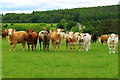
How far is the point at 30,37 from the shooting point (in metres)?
22.9

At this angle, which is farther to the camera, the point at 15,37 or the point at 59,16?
the point at 59,16

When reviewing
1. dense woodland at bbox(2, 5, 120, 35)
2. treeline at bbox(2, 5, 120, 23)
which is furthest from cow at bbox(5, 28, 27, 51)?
treeline at bbox(2, 5, 120, 23)

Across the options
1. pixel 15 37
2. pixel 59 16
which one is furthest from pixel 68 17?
pixel 15 37

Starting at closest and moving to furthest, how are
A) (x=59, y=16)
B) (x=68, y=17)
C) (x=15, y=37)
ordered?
(x=15, y=37) → (x=68, y=17) → (x=59, y=16)

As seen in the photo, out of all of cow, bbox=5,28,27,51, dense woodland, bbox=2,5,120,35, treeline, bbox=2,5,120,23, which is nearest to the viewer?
cow, bbox=5,28,27,51

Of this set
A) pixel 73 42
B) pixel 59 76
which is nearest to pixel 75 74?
pixel 59 76

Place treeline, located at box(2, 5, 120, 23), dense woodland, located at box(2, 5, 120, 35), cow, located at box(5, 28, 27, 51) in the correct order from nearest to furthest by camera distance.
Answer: cow, located at box(5, 28, 27, 51) → dense woodland, located at box(2, 5, 120, 35) → treeline, located at box(2, 5, 120, 23)

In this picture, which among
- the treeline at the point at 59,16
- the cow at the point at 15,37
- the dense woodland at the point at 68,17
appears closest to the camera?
the cow at the point at 15,37

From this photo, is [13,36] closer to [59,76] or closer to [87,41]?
[87,41]

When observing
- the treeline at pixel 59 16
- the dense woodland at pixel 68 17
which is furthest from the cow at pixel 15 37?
the treeline at pixel 59 16

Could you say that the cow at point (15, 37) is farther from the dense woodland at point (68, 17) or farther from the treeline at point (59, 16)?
the treeline at point (59, 16)

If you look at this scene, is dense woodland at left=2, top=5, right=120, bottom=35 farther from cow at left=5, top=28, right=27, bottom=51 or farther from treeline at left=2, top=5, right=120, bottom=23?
cow at left=5, top=28, right=27, bottom=51

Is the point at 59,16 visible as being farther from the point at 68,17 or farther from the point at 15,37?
the point at 15,37

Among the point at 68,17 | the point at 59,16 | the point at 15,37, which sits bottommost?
the point at 15,37
